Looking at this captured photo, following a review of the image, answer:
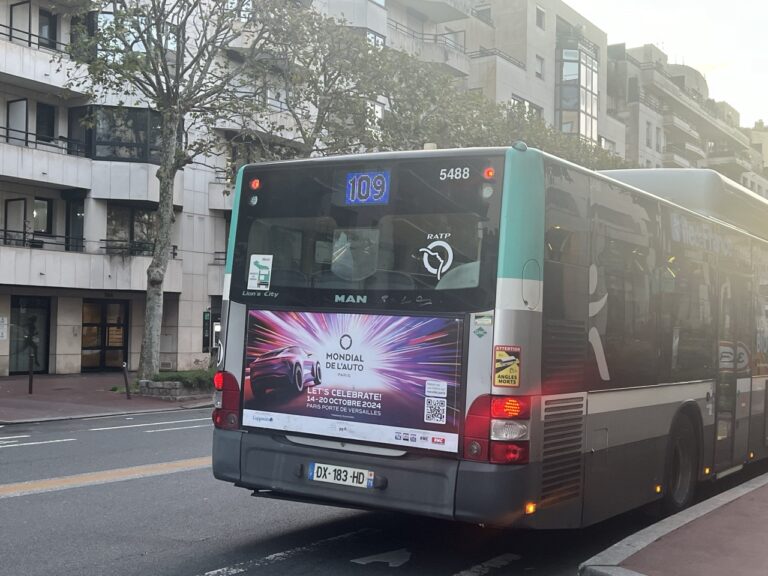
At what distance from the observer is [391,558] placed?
22.7 ft

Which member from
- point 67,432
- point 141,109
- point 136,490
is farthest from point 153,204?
point 136,490

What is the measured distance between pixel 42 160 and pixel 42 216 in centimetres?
239

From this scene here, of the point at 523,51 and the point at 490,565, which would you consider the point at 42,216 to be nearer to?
the point at 490,565

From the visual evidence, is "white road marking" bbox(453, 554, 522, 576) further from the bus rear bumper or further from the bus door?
the bus door

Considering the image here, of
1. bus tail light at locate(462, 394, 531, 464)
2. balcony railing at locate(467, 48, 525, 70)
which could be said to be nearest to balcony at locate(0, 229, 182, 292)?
balcony railing at locate(467, 48, 525, 70)

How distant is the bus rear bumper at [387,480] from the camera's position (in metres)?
6.05

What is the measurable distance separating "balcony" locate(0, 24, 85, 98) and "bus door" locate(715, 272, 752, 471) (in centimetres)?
2370

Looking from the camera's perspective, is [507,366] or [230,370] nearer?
[507,366]

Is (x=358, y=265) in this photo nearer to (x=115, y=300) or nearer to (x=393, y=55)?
(x=393, y=55)

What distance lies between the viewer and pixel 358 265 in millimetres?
6789

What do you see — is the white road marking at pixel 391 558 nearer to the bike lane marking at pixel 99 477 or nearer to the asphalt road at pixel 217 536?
the asphalt road at pixel 217 536

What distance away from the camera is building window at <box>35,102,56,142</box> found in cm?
3198

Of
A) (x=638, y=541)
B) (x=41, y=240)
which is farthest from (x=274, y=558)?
(x=41, y=240)

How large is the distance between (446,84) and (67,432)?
58.0ft
